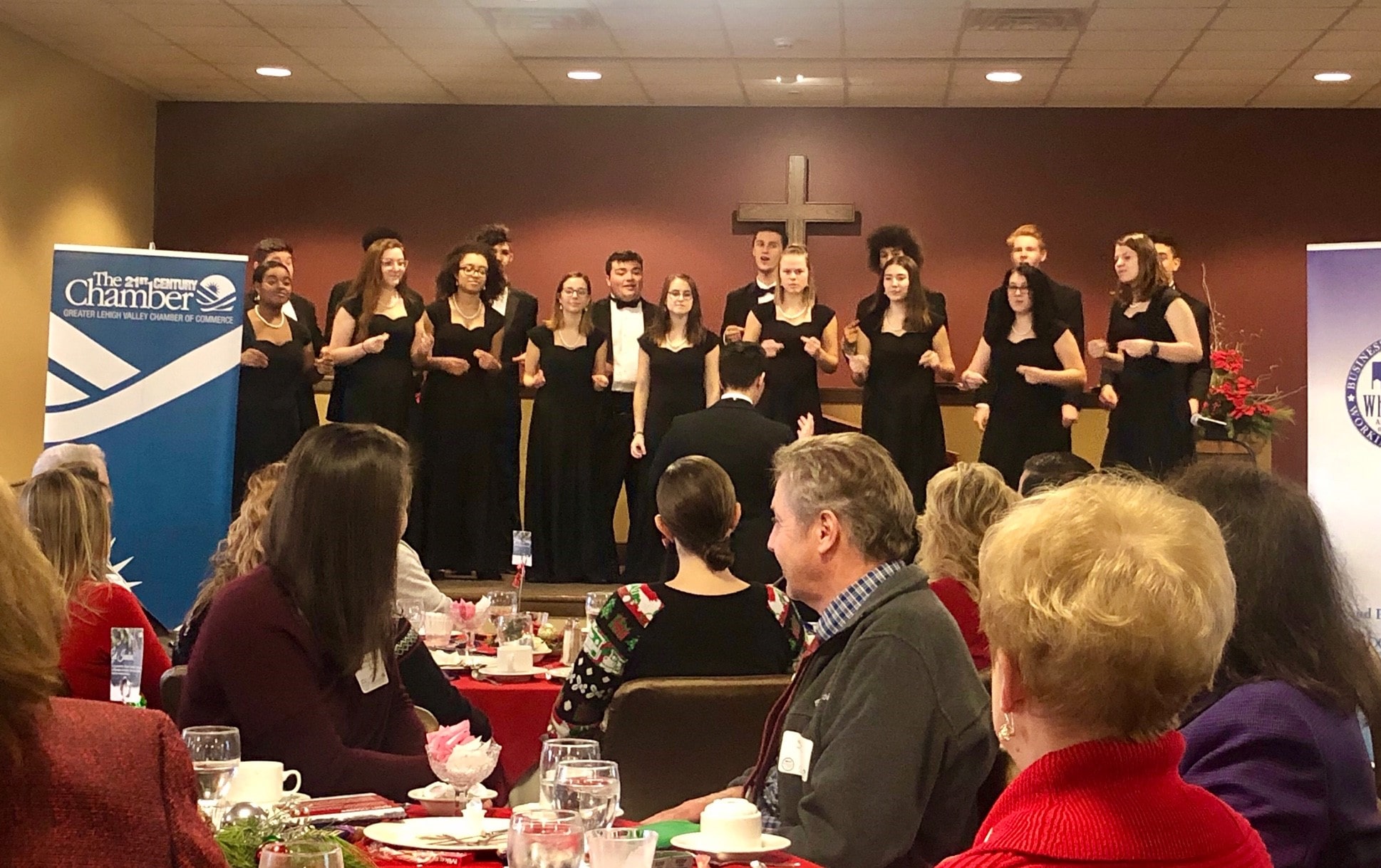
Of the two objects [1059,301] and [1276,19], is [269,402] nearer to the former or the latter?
[1059,301]

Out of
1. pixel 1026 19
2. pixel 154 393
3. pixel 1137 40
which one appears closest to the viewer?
pixel 154 393

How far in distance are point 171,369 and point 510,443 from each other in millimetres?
2014

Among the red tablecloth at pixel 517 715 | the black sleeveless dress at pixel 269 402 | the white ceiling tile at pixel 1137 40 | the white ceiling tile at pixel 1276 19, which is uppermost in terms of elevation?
the white ceiling tile at pixel 1137 40

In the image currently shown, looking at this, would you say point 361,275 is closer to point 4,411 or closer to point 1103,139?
point 4,411

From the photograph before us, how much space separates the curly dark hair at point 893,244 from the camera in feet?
28.9

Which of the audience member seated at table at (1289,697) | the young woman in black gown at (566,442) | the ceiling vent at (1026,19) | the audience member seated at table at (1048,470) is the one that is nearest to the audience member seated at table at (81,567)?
the audience member seated at table at (1289,697)

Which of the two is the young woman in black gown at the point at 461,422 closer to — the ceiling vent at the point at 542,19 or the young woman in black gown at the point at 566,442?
the young woman in black gown at the point at 566,442

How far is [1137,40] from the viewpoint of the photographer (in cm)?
904

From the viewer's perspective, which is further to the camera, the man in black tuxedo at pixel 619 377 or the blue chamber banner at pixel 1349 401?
the man in black tuxedo at pixel 619 377

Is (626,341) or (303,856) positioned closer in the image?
(303,856)

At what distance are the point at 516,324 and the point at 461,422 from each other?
703 mm

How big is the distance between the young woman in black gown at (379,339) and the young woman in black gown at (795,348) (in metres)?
1.87

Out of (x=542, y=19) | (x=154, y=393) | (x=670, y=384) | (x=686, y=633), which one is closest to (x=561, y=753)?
(x=686, y=633)

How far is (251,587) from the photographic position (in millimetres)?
2691
